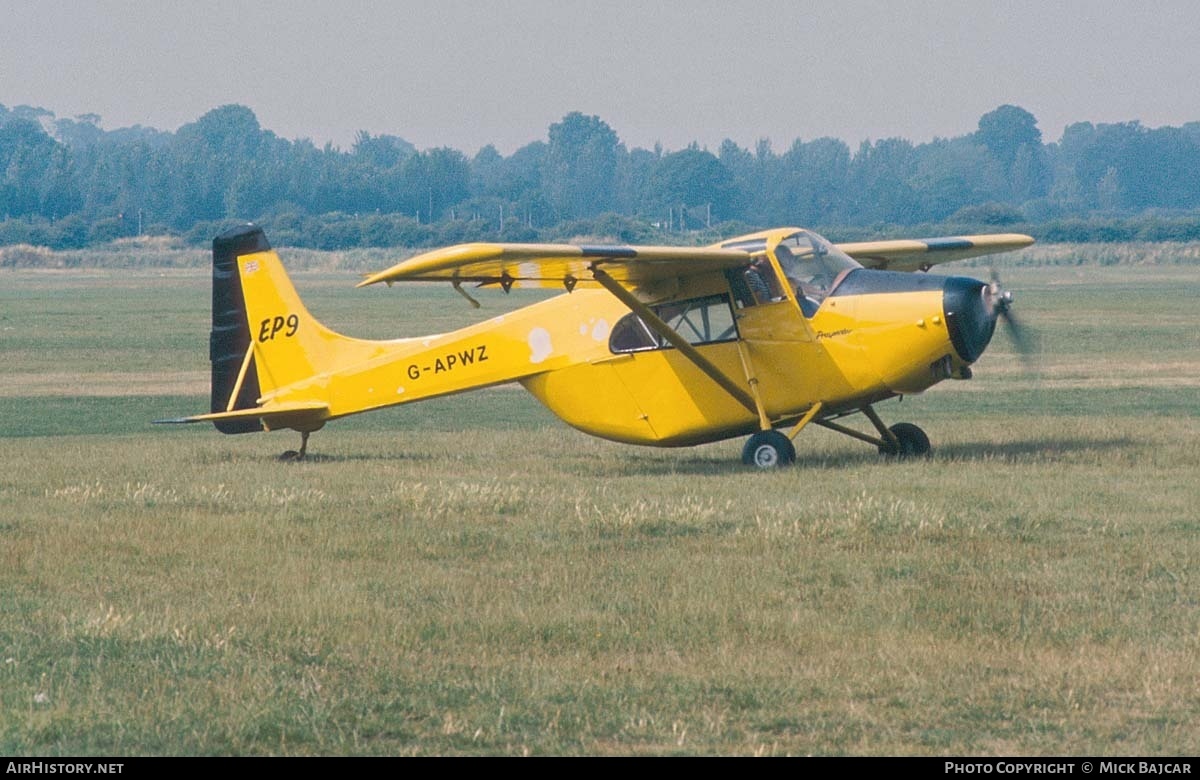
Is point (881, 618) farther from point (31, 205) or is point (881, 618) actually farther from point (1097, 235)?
point (31, 205)

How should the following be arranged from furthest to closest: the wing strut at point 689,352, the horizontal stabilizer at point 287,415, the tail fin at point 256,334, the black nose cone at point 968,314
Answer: the tail fin at point 256,334, the horizontal stabilizer at point 287,415, the wing strut at point 689,352, the black nose cone at point 968,314

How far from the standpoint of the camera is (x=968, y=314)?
1568 cm

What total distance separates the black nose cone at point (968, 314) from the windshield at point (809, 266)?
1.28 m

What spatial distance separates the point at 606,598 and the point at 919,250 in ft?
33.3

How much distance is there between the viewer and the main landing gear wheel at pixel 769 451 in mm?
16578

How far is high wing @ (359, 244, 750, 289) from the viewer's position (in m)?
14.7

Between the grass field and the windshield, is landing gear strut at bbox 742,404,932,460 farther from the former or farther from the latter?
the windshield

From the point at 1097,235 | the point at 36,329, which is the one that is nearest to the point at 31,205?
the point at 1097,235

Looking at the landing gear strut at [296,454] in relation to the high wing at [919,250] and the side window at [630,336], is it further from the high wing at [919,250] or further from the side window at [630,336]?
the high wing at [919,250]

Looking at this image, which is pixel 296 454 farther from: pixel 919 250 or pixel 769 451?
pixel 919 250

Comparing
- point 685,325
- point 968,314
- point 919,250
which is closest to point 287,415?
point 685,325

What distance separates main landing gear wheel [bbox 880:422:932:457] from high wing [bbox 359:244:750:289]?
95.6 inches

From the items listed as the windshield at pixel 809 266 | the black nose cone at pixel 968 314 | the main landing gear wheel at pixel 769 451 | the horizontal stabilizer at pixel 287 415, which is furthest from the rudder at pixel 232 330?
the black nose cone at pixel 968 314
